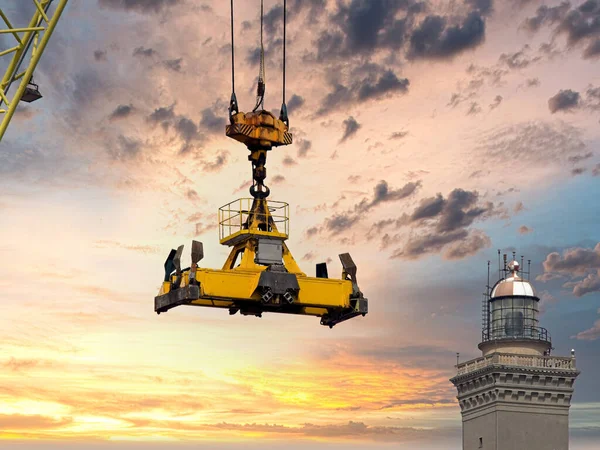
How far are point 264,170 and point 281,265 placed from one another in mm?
4827

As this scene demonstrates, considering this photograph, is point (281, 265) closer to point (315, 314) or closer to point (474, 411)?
point (315, 314)

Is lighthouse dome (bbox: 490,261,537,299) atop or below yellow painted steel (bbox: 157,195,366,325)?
atop

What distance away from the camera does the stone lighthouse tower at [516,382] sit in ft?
376

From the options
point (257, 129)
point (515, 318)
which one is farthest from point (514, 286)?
point (257, 129)

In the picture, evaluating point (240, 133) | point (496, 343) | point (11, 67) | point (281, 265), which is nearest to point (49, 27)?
point (11, 67)

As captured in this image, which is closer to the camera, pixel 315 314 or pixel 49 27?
pixel 315 314

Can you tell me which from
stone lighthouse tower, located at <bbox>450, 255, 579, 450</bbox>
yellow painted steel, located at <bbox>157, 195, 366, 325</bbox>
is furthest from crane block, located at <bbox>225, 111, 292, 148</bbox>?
stone lighthouse tower, located at <bbox>450, 255, 579, 450</bbox>

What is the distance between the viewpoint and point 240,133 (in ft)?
221

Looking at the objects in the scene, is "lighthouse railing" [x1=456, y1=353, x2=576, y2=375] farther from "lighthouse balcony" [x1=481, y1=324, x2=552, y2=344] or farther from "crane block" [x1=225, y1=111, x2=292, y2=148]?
"crane block" [x1=225, y1=111, x2=292, y2=148]

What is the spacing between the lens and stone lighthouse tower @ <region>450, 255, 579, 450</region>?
11469 centimetres

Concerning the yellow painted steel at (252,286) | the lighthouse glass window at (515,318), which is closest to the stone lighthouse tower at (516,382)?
the lighthouse glass window at (515,318)

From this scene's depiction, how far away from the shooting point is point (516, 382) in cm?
11462

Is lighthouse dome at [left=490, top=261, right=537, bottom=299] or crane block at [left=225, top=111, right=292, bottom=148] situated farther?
lighthouse dome at [left=490, top=261, right=537, bottom=299]

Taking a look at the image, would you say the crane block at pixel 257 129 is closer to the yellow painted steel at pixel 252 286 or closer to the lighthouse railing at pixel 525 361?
the yellow painted steel at pixel 252 286
